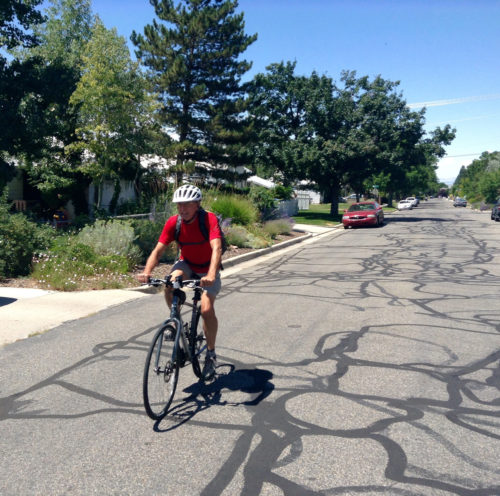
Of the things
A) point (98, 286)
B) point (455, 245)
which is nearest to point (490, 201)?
point (455, 245)

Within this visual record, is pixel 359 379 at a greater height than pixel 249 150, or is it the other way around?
pixel 249 150

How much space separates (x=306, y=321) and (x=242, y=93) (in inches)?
1086

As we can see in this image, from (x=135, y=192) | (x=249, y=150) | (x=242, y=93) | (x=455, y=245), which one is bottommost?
(x=455, y=245)

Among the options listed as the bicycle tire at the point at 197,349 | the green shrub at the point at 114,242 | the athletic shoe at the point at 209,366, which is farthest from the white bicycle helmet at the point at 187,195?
the green shrub at the point at 114,242

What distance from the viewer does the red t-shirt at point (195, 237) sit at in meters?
4.95

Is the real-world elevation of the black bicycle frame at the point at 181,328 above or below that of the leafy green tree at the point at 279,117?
below

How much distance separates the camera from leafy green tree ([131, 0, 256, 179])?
100.0 ft

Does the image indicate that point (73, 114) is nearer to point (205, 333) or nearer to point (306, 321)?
point (306, 321)

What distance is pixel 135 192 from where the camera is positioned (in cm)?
2753

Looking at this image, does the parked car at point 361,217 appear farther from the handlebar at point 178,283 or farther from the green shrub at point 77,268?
the handlebar at point 178,283

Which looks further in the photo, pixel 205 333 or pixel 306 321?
pixel 306 321

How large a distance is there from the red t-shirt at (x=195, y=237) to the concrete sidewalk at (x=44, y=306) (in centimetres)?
319

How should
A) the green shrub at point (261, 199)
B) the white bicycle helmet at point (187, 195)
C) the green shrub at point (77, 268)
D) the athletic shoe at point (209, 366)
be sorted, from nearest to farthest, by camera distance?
1. the white bicycle helmet at point (187, 195)
2. the athletic shoe at point (209, 366)
3. the green shrub at point (77, 268)
4. the green shrub at point (261, 199)

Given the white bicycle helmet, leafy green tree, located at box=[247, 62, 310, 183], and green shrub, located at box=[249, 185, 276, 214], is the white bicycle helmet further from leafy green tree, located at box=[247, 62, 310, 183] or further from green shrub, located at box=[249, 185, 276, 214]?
leafy green tree, located at box=[247, 62, 310, 183]
